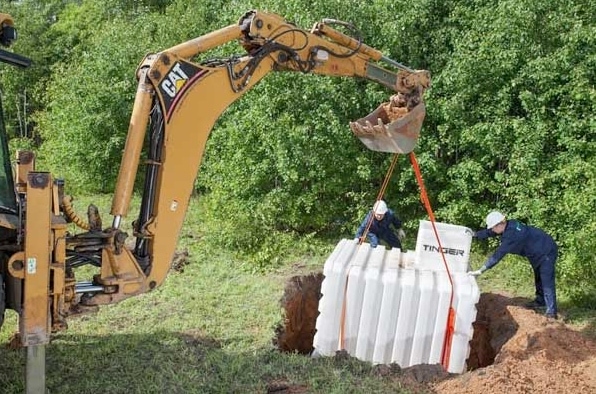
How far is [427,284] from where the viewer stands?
280 inches

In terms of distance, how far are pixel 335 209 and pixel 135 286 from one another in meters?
7.11

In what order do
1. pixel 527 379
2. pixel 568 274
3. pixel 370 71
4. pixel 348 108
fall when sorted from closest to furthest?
pixel 527 379 → pixel 370 71 → pixel 568 274 → pixel 348 108

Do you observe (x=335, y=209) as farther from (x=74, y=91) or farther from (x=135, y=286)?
(x=74, y=91)

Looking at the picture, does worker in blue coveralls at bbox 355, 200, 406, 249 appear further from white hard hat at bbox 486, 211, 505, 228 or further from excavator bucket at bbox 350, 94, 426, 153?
excavator bucket at bbox 350, 94, 426, 153

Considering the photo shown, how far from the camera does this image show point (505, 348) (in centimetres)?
736

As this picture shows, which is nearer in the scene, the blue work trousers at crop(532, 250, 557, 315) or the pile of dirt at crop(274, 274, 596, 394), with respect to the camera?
the pile of dirt at crop(274, 274, 596, 394)

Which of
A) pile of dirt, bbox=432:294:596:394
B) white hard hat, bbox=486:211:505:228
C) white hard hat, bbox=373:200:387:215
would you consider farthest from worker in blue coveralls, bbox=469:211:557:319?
white hard hat, bbox=373:200:387:215

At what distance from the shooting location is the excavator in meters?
4.93

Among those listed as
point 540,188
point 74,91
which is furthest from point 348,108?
point 74,91

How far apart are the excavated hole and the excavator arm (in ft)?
8.98

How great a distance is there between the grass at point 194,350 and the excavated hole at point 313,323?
0.76ft

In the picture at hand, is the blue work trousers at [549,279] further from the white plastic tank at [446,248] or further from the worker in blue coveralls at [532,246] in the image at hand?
the white plastic tank at [446,248]

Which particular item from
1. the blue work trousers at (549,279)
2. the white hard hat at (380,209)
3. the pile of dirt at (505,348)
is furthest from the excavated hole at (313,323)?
the white hard hat at (380,209)

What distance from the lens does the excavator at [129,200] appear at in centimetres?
493
